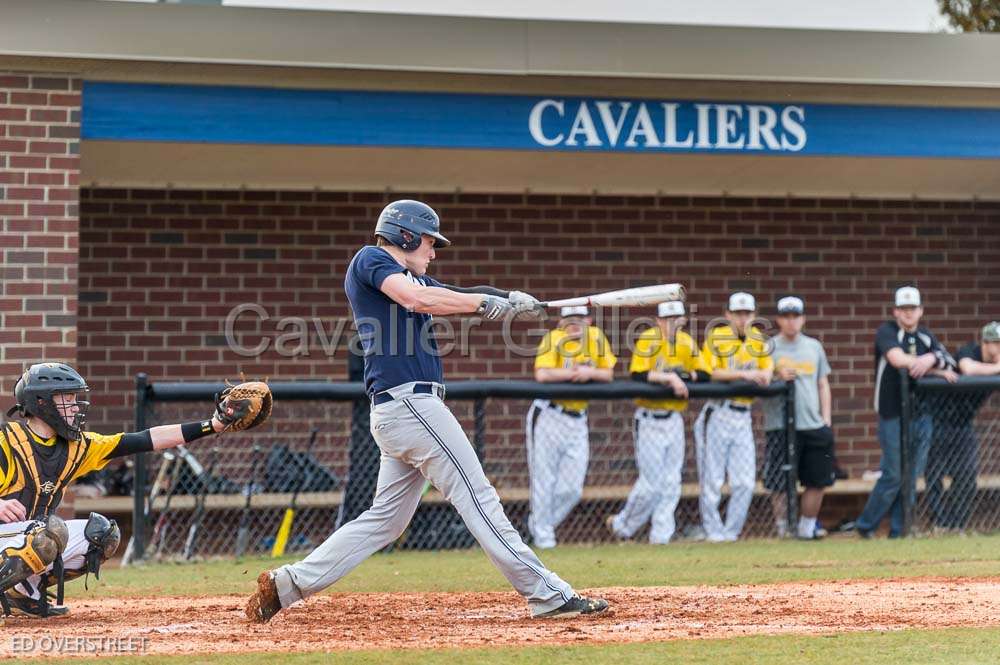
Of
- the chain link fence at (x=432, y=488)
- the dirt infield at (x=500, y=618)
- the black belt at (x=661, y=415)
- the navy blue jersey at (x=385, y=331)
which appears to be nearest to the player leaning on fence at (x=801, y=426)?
the chain link fence at (x=432, y=488)

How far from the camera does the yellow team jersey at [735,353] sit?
9.86 metres

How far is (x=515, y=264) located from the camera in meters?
11.0

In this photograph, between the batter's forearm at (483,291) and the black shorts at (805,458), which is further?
the black shorts at (805,458)

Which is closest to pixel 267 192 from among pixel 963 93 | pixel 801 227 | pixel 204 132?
pixel 204 132

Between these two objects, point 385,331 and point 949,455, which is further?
point 949,455

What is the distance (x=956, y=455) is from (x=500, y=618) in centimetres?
529

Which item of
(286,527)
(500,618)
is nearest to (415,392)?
(500,618)

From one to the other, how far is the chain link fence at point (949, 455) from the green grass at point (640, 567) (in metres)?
0.36

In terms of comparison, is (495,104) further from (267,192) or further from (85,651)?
(85,651)

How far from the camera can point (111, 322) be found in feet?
34.1

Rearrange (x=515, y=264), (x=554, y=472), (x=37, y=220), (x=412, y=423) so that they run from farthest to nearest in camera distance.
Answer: (x=515, y=264)
(x=554, y=472)
(x=37, y=220)
(x=412, y=423)

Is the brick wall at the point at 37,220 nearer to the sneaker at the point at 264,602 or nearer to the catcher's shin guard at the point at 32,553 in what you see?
the catcher's shin guard at the point at 32,553

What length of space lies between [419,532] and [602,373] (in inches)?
65.1

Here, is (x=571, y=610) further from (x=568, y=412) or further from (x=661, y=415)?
(x=661, y=415)
